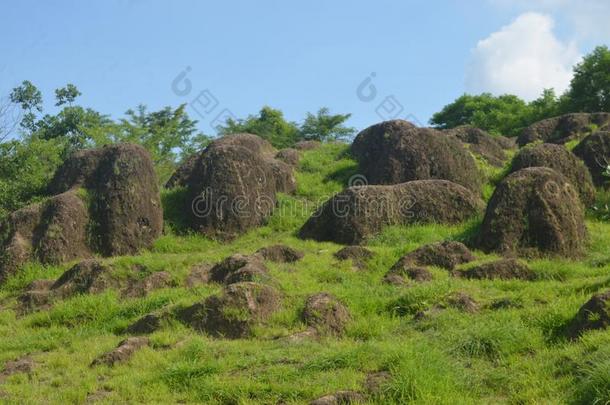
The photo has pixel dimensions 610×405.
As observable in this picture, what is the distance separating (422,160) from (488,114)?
93.3ft

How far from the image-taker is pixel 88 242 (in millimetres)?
17484

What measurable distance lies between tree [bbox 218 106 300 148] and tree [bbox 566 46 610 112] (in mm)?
17561

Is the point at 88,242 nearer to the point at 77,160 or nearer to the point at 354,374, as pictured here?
the point at 77,160

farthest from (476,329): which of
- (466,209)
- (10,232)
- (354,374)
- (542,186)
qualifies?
(10,232)

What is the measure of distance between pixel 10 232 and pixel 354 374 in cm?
1130

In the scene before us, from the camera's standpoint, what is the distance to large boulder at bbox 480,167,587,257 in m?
14.3

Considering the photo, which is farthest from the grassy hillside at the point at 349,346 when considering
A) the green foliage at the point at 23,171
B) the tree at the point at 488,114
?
the tree at the point at 488,114

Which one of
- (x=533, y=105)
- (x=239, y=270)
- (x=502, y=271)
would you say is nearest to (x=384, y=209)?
(x=502, y=271)

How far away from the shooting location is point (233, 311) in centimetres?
1088

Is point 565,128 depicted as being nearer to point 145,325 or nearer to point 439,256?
point 439,256

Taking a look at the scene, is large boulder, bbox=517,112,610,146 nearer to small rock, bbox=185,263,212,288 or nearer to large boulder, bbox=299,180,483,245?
large boulder, bbox=299,180,483,245

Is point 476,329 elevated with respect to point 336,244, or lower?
lower

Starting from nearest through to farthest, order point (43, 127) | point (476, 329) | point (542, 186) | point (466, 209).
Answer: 1. point (476, 329)
2. point (542, 186)
3. point (466, 209)
4. point (43, 127)

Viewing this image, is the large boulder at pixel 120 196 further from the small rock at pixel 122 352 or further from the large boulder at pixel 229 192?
the small rock at pixel 122 352
